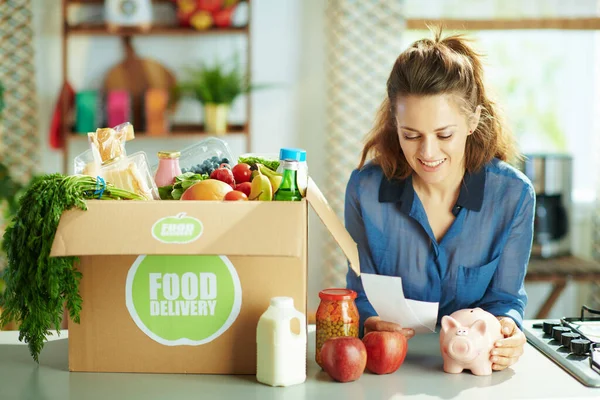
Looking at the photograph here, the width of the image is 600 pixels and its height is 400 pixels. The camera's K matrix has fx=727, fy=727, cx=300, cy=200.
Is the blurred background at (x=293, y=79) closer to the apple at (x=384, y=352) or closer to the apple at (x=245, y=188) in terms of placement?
the apple at (x=245, y=188)

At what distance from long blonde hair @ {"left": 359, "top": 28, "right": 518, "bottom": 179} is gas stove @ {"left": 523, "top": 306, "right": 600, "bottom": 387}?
0.39 metres

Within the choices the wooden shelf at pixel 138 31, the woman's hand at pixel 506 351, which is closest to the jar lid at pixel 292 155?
the woman's hand at pixel 506 351

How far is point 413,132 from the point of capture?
60.9 inches

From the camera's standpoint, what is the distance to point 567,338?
1.42 m

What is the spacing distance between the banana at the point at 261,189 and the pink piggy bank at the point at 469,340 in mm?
383

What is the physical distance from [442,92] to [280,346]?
66 centimetres

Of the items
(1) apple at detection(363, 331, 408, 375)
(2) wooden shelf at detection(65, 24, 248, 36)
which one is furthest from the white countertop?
(2) wooden shelf at detection(65, 24, 248, 36)

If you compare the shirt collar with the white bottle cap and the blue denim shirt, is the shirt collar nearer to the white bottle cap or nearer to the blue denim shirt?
the blue denim shirt

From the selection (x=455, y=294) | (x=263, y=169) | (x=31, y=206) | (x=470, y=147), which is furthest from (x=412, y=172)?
(x=31, y=206)

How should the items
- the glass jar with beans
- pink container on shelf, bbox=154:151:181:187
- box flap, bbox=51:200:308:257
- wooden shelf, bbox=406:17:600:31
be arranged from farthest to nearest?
1. wooden shelf, bbox=406:17:600:31
2. pink container on shelf, bbox=154:151:181:187
3. the glass jar with beans
4. box flap, bbox=51:200:308:257

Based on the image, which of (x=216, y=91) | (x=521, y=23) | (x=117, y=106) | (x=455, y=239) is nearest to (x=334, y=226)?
(x=455, y=239)

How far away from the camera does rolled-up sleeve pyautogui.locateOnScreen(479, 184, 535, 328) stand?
1.56 meters

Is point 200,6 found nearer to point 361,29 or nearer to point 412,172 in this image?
point 361,29

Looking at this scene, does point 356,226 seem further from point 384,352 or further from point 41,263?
point 41,263
